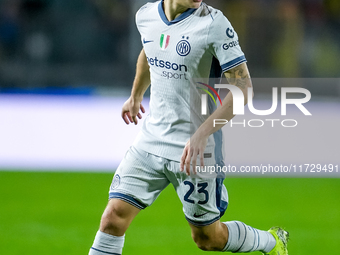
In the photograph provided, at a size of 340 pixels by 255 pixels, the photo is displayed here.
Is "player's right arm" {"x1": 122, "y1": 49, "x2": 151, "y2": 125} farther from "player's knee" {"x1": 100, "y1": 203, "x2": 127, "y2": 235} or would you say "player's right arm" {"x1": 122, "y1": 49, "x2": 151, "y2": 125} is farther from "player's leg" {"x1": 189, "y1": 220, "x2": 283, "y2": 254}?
"player's leg" {"x1": 189, "y1": 220, "x2": 283, "y2": 254}

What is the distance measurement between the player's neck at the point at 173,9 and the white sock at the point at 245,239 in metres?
1.27

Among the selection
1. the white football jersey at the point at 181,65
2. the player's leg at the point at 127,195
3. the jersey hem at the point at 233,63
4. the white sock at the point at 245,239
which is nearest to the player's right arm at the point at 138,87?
the white football jersey at the point at 181,65

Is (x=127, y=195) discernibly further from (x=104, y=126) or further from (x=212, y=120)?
(x=104, y=126)

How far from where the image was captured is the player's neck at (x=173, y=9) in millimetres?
3201

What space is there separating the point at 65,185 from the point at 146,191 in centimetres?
375

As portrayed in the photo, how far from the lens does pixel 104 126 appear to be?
8133mm

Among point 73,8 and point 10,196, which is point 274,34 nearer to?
point 73,8

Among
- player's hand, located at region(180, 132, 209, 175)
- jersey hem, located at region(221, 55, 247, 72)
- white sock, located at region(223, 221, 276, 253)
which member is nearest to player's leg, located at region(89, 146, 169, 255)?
player's hand, located at region(180, 132, 209, 175)

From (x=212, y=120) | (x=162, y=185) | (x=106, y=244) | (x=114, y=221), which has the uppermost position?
→ (x=212, y=120)

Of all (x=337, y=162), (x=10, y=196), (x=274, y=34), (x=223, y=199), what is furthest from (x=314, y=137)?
(x=223, y=199)

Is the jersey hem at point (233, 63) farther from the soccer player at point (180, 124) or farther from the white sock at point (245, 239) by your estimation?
the white sock at point (245, 239)

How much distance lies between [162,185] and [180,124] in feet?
1.24

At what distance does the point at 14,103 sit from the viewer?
8.64m

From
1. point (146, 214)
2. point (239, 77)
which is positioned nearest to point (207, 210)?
point (239, 77)
